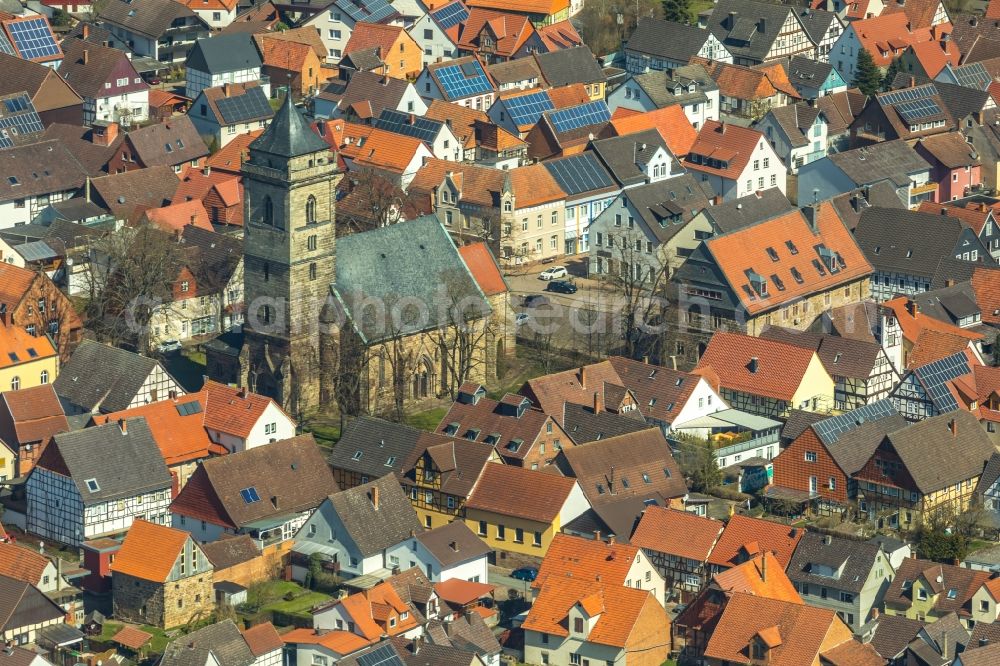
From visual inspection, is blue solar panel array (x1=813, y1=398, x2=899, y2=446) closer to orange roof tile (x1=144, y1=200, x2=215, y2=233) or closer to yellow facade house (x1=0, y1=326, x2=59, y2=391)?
yellow facade house (x1=0, y1=326, x2=59, y2=391)

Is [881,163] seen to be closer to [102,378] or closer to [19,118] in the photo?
[19,118]

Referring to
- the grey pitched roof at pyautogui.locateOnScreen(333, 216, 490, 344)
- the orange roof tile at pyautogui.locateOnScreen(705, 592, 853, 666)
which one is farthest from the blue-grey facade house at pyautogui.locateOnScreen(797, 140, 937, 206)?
the orange roof tile at pyautogui.locateOnScreen(705, 592, 853, 666)

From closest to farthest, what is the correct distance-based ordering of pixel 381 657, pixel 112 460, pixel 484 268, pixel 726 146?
pixel 381 657, pixel 112 460, pixel 484 268, pixel 726 146

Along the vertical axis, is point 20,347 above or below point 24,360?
above

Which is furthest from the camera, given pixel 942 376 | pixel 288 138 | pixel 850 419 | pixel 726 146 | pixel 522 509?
pixel 726 146

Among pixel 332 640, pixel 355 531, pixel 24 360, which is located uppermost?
pixel 24 360

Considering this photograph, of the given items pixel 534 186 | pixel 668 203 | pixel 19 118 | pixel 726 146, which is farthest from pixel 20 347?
pixel 726 146

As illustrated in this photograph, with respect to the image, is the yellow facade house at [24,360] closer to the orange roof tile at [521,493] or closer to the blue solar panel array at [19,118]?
the orange roof tile at [521,493]

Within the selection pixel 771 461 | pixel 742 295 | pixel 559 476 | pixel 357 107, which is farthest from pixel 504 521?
pixel 357 107

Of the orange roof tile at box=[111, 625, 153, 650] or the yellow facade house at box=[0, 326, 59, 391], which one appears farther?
the yellow facade house at box=[0, 326, 59, 391]
